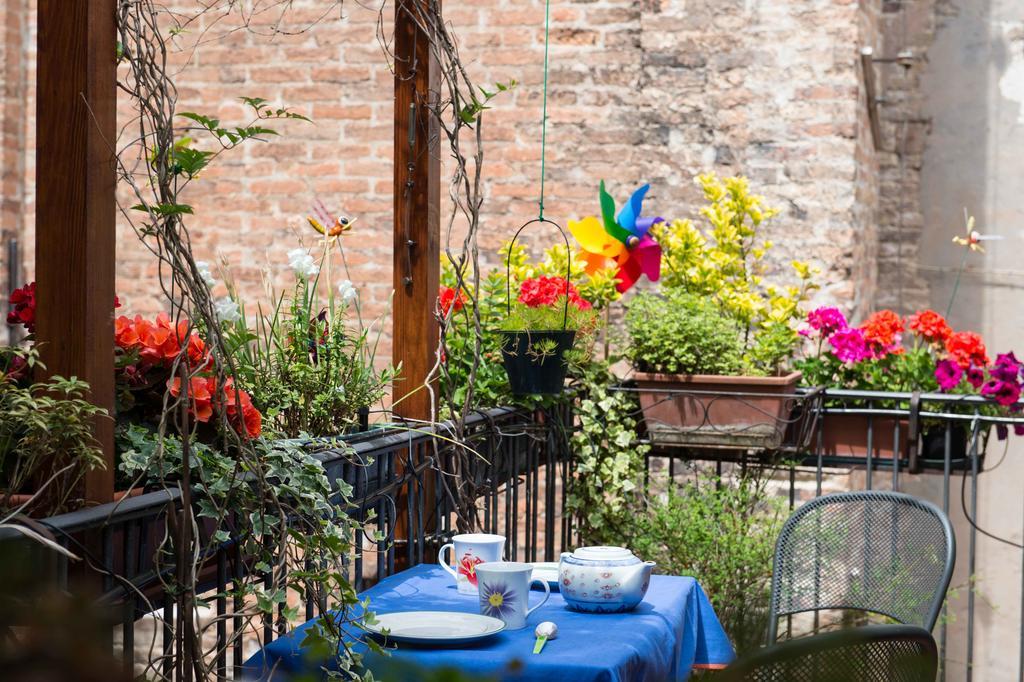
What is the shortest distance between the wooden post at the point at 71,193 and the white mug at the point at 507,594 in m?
0.61

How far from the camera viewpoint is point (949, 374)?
140 inches

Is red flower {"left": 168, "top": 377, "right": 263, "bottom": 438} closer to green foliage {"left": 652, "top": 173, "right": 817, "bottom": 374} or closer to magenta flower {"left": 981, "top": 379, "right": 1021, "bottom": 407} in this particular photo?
green foliage {"left": 652, "top": 173, "right": 817, "bottom": 374}

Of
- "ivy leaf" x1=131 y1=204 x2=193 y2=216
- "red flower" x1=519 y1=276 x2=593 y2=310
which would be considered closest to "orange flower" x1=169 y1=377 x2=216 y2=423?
"ivy leaf" x1=131 y1=204 x2=193 y2=216

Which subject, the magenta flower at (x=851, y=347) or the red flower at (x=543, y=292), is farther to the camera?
the magenta flower at (x=851, y=347)

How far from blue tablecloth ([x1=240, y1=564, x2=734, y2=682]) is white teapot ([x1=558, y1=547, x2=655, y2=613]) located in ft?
0.07

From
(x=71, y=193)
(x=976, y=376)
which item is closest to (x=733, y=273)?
(x=976, y=376)

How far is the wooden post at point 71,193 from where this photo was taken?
1.45 m

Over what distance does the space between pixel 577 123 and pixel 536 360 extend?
2165mm

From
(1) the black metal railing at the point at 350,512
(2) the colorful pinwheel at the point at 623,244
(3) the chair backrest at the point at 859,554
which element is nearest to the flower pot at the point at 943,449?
(3) the chair backrest at the point at 859,554

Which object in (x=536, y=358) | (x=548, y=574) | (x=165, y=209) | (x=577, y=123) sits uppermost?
(x=577, y=123)

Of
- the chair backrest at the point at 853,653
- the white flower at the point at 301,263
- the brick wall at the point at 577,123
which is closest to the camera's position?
the chair backrest at the point at 853,653

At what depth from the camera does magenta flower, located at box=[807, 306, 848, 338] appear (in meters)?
3.69

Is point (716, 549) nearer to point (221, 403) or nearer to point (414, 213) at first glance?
point (414, 213)

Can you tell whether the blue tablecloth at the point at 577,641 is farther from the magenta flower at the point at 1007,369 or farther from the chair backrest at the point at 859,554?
the magenta flower at the point at 1007,369
